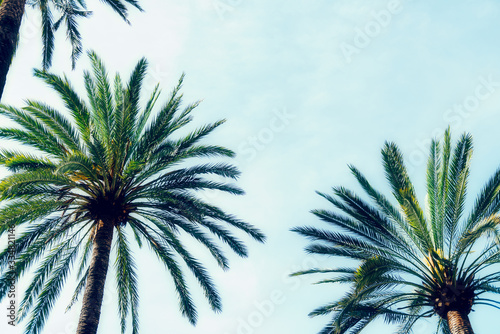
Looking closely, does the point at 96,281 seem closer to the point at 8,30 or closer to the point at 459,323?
the point at 8,30

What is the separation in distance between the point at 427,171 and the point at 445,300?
3.44 m

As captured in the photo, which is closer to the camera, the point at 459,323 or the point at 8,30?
the point at 8,30

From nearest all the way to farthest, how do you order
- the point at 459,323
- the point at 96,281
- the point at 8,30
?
the point at 8,30 < the point at 96,281 < the point at 459,323

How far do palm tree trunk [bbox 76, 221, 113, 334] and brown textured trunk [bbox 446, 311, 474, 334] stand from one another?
26.7ft

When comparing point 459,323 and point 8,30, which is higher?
point 8,30

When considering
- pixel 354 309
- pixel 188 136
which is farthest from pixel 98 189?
pixel 354 309

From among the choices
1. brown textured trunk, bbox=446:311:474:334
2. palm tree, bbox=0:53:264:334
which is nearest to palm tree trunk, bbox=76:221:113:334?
palm tree, bbox=0:53:264:334

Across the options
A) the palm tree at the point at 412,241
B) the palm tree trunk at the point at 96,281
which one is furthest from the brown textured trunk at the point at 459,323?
the palm tree trunk at the point at 96,281

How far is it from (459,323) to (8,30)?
11.2 metres

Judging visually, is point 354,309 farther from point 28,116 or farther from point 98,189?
point 28,116

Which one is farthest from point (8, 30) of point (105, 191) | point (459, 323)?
point (459, 323)

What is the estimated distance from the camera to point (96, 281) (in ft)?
36.3

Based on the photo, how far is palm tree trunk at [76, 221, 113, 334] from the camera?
10.4 meters

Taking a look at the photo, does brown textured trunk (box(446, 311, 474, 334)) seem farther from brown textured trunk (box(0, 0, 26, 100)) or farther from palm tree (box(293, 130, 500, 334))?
brown textured trunk (box(0, 0, 26, 100))
